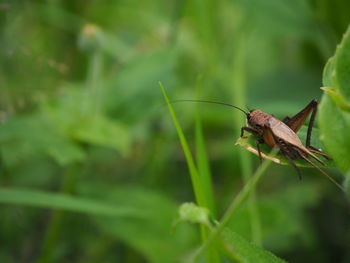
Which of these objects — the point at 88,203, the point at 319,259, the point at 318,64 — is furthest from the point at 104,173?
the point at 318,64

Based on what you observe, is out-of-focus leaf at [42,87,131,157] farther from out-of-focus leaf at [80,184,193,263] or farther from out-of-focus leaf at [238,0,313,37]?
out-of-focus leaf at [238,0,313,37]

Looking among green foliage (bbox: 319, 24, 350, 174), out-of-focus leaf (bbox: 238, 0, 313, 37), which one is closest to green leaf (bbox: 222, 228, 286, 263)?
green foliage (bbox: 319, 24, 350, 174)

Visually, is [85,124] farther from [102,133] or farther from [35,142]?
[35,142]

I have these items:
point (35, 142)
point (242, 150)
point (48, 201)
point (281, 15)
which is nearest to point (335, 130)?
point (48, 201)

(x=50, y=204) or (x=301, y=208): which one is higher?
(x=301, y=208)

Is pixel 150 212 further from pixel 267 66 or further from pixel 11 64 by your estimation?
pixel 267 66

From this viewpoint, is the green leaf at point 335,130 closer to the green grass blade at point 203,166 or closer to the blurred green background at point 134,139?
the green grass blade at point 203,166

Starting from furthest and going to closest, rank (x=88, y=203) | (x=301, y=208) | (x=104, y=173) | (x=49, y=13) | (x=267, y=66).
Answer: (x=267, y=66)
(x=49, y=13)
(x=104, y=173)
(x=301, y=208)
(x=88, y=203)
